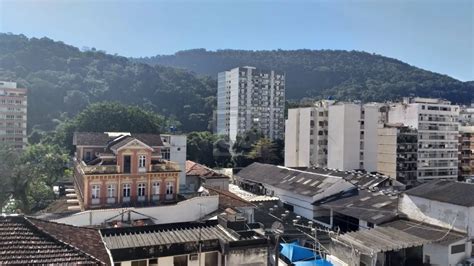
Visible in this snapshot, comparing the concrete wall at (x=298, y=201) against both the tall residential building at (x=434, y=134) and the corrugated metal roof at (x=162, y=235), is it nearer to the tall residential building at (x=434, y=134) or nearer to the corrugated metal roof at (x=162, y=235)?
the corrugated metal roof at (x=162, y=235)

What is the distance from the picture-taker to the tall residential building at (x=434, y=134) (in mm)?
57250

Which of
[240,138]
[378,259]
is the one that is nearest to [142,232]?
[378,259]

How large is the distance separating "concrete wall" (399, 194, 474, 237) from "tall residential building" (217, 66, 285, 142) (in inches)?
2319

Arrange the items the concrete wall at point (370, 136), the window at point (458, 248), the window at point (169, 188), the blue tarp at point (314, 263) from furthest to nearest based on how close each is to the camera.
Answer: the concrete wall at point (370, 136) → the window at point (169, 188) → the window at point (458, 248) → the blue tarp at point (314, 263)

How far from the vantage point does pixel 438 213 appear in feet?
77.3

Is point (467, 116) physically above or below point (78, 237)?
above

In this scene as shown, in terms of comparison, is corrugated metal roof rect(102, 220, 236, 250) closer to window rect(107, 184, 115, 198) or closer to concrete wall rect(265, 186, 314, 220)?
window rect(107, 184, 115, 198)

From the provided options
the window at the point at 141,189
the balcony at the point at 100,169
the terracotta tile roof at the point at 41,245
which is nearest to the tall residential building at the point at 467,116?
the window at the point at 141,189

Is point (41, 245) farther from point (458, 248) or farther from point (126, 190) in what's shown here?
point (458, 248)

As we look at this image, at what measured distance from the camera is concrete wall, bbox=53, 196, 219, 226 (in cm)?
2147

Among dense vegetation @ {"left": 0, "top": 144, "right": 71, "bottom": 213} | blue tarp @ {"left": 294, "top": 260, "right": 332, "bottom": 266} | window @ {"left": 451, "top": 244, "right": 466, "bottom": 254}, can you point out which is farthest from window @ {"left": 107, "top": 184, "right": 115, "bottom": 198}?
window @ {"left": 451, "top": 244, "right": 466, "bottom": 254}

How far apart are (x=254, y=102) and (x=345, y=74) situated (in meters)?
70.9

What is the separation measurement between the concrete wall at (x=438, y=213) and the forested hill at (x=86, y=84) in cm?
7356

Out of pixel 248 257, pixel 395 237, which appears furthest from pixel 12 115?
pixel 248 257
